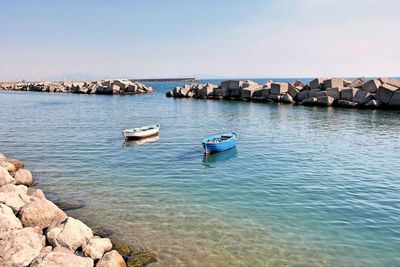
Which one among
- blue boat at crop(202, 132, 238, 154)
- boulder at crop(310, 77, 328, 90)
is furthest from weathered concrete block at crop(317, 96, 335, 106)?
blue boat at crop(202, 132, 238, 154)

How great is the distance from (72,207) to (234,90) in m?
61.6

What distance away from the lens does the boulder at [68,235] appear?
36.0 ft

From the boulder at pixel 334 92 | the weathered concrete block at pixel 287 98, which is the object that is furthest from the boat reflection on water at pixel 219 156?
the weathered concrete block at pixel 287 98

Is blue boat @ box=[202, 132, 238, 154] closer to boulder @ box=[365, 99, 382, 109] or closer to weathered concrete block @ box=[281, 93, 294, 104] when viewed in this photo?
boulder @ box=[365, 99, 382, 109]

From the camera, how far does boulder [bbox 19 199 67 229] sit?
12.5 metres

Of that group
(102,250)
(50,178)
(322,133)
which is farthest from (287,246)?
(322,133)

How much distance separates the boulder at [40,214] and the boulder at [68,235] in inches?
43.8

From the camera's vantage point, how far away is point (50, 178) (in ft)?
64.7

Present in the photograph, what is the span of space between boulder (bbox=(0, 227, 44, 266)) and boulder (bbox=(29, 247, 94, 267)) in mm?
440

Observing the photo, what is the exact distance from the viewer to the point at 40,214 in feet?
41.6

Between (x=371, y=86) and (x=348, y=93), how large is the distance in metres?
3.37

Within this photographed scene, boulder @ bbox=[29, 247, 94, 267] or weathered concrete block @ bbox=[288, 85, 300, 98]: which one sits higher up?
weathered concrete block @ bbox=[288, 85, 300, 98]

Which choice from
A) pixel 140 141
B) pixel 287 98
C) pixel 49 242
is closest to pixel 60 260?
pixel 49 242

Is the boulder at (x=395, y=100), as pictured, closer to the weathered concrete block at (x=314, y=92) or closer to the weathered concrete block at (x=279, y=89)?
the weathered concrete block at (x=314, y=92)
